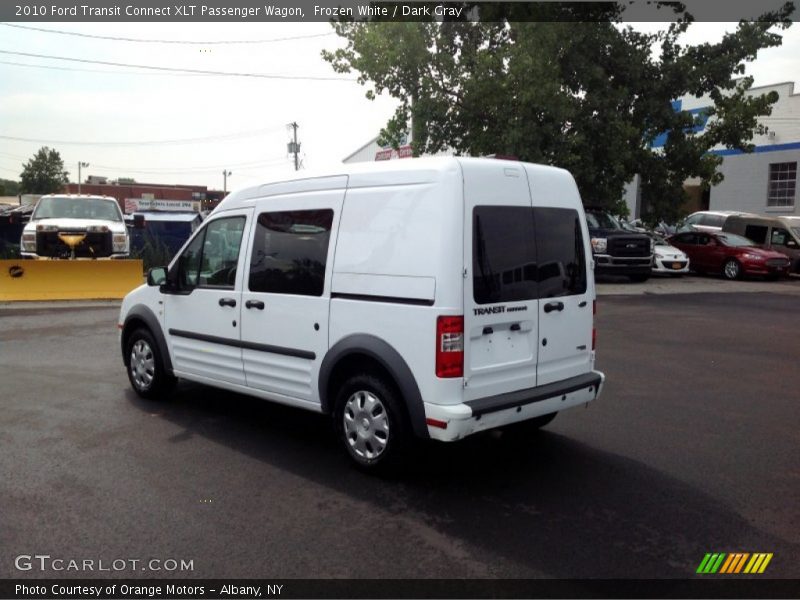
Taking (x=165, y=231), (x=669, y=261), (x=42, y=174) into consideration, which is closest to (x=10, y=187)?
(x=42, y=174)

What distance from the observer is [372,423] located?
4.94 m

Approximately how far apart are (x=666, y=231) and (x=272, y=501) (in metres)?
29.4

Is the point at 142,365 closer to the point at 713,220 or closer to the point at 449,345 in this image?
the point at 449,345

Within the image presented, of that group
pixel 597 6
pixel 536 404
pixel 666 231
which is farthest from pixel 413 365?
pixel 666 231

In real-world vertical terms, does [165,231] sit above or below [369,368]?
above

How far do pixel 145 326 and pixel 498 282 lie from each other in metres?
3.79

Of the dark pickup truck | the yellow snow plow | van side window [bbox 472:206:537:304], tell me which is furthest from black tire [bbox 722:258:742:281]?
van side window [bbox 472:206:537:304]

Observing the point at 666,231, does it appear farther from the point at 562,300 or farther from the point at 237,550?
the point at 237,550

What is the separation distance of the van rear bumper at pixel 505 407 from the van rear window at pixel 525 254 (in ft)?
2.11

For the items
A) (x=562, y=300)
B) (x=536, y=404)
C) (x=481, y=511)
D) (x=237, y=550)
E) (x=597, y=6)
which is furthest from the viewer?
(x=597, y=6)

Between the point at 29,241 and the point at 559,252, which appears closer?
the point at 559,252

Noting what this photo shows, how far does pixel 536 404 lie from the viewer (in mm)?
4965

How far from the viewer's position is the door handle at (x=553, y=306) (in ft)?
17.0

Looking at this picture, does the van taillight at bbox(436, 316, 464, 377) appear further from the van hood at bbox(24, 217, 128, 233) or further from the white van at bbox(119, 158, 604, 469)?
the van hood at bbox(24, 217, 128, 233)
